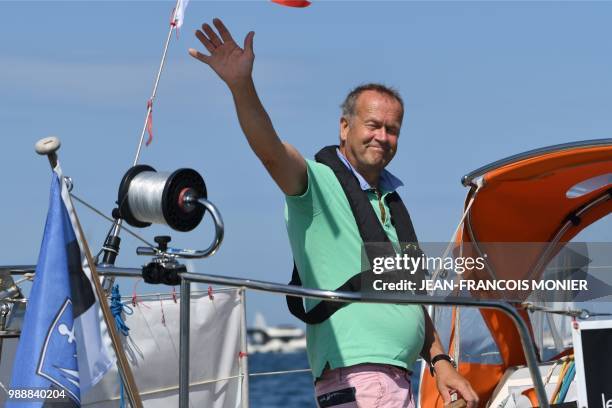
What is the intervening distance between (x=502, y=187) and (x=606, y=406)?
1393mm

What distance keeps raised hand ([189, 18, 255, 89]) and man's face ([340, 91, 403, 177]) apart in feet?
1.92

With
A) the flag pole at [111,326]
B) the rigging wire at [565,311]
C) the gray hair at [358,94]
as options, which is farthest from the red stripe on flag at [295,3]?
the rigging wire at [565,311]

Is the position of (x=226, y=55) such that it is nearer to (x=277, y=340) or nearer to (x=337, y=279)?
(x=337, y=279)

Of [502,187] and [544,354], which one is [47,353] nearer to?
[502,187]

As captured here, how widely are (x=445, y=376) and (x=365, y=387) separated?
446 millimetres

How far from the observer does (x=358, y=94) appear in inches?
176

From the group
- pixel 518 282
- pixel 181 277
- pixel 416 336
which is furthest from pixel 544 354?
pixel 181 277

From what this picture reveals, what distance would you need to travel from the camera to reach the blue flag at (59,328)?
12.4 ft

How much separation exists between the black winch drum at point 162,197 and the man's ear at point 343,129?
719 millimetres

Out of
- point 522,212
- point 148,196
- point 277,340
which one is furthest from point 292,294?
point 277,340

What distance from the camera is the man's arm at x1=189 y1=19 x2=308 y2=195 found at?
12.9 ft

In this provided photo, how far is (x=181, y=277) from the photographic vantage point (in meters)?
3.97

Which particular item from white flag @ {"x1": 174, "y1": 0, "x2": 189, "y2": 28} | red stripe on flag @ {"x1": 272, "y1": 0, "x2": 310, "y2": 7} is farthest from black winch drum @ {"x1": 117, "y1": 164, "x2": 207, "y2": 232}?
white flag @ {"x1": 174, "y1": 0, "x2": 189, "y2": 28}
